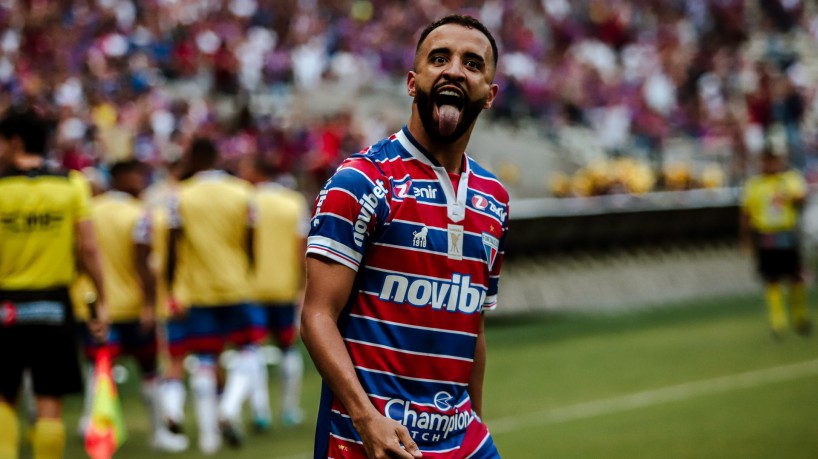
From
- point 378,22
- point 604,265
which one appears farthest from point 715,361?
point 378,22

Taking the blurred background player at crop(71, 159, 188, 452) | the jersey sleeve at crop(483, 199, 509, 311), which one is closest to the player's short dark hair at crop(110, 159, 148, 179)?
the blurred background player at crop(71, 159, 188, 452)

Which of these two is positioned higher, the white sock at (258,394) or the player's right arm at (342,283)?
the player's right arm at (342,283)

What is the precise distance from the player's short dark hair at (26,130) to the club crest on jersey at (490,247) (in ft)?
12.5

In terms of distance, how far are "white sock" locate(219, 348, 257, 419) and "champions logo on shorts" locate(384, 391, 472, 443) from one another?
20.3 ft

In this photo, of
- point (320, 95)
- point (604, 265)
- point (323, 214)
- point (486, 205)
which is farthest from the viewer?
point (320, 95)

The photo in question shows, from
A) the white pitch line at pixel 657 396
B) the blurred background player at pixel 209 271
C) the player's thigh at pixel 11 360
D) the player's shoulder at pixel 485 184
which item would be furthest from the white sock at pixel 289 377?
the player's shoulder at pixel 485 184

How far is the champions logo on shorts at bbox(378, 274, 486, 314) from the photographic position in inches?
151

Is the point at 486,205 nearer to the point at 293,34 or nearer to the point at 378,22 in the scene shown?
the point at 293,34

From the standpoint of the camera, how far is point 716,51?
34781 mm

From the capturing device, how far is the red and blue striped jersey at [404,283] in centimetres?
373

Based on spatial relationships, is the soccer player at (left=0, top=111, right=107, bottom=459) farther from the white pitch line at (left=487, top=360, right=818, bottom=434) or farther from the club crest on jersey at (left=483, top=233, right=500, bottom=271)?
the white pitch line at (left=487, top=360, right=818, bottom=434)

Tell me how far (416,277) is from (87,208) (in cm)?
394

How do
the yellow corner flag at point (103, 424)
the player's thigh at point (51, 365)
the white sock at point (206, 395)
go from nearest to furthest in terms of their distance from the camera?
1. the yellow corner flag at point (103, 424)
2. the player's thigh at point (51, 365)
3. the white sock at point (206, 395)

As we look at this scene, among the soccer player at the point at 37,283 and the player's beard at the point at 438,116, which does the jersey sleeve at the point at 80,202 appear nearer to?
the soccer player at the point at 37,283
